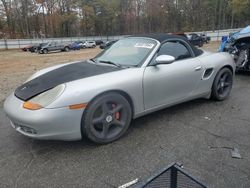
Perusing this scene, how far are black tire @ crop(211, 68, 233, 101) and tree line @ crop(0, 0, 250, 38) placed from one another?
52663mm

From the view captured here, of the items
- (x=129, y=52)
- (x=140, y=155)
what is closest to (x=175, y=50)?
(x=129, y=52)

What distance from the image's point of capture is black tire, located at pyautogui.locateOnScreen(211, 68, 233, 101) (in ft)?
14.5

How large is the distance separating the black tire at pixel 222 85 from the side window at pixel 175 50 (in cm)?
85

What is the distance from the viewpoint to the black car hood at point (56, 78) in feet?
9.63

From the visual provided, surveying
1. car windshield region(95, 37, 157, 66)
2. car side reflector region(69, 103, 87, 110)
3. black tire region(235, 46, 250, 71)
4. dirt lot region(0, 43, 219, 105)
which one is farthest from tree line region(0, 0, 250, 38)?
car side reflector region(69, 103, 87, 110)

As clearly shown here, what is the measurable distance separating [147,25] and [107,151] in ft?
221

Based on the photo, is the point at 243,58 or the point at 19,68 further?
the point at 19,68

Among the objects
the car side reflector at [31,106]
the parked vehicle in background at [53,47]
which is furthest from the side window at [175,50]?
the parked vehicle in background at [53,47]

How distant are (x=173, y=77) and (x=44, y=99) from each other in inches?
75.0

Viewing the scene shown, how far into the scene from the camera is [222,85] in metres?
4.60

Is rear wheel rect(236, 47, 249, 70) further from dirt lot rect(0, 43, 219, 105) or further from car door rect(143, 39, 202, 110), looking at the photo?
dirt lot rect(0, 43, 219, 105)

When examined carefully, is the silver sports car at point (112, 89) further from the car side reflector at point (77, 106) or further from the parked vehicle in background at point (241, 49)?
the parked vehicle in background at point (241, 49)

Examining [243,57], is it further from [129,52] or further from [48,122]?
[48,122]

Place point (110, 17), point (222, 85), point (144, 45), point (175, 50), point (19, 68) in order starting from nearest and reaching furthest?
point (144, 45)
point (175, 50)
point (222, 85)
point (19, 68)
point (110, 17)
